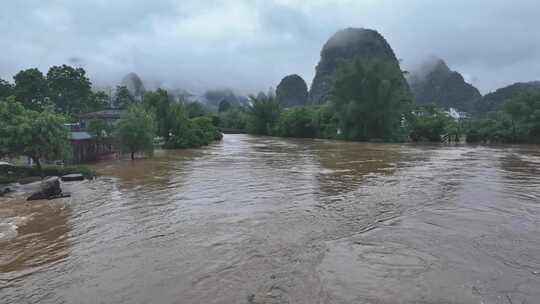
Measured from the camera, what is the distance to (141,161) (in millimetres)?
21453

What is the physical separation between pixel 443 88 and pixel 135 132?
85892 millimetres

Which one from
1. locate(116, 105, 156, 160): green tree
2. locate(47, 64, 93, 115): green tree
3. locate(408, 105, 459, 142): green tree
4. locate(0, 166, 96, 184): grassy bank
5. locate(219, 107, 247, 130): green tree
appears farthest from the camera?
locate(219, 107, 247, 130): green tree

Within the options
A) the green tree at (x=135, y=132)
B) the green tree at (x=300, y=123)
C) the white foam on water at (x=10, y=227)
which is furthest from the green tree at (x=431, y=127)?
the white foam on water at (x=10, y=227)

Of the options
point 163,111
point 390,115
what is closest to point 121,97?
point 163,111

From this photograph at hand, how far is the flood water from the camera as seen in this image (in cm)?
505

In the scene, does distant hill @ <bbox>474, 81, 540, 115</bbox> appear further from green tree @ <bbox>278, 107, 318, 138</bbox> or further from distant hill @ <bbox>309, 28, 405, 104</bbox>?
green tree @ <bbox>278, 107, 318, 138</bbox>

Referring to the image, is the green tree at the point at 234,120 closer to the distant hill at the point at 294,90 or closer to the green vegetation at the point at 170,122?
the distant hill at the point at 294,90

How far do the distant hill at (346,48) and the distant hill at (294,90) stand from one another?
900 centimetres

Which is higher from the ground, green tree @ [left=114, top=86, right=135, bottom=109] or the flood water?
green tree @ [left=114, top=86, right=135, bottom=109]

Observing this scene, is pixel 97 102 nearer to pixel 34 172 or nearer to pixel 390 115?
pixel 390 115

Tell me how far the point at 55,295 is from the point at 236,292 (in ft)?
7.62

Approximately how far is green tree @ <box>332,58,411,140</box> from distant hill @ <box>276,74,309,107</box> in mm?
62222

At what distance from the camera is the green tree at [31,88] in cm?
4262

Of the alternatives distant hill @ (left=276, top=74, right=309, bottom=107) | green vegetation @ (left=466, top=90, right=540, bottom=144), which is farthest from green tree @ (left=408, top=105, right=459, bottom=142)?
distant hill @ (left=276, top=74, right=309, bottom=107)
